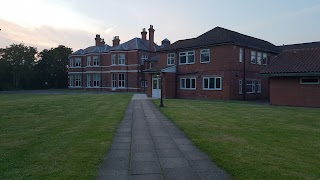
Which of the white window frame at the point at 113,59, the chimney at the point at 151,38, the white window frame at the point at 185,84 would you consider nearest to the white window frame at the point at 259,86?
the white window frame at the point at 185,84

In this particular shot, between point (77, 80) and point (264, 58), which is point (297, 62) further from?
point (77, 80)

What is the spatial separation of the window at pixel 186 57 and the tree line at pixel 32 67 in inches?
1706

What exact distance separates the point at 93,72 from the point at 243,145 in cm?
5190

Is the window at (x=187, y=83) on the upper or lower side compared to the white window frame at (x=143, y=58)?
lower

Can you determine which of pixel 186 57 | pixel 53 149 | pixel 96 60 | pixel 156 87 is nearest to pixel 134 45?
pixel 96 60

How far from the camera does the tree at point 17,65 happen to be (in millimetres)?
67562

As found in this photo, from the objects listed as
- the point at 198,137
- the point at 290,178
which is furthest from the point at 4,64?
the point at 290,178

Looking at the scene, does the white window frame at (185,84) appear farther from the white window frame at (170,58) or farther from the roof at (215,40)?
the roof at (215,40)

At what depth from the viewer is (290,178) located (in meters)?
5.92

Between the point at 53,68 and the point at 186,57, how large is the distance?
47.5 metres

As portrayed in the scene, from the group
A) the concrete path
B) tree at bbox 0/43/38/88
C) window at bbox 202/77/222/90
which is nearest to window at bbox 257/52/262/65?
window at bbox 202/77/222/90

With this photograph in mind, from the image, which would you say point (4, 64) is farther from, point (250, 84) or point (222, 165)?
point (222, 165)

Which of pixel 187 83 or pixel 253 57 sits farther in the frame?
pixel 187 83

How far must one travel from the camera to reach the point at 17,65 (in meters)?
68.6
